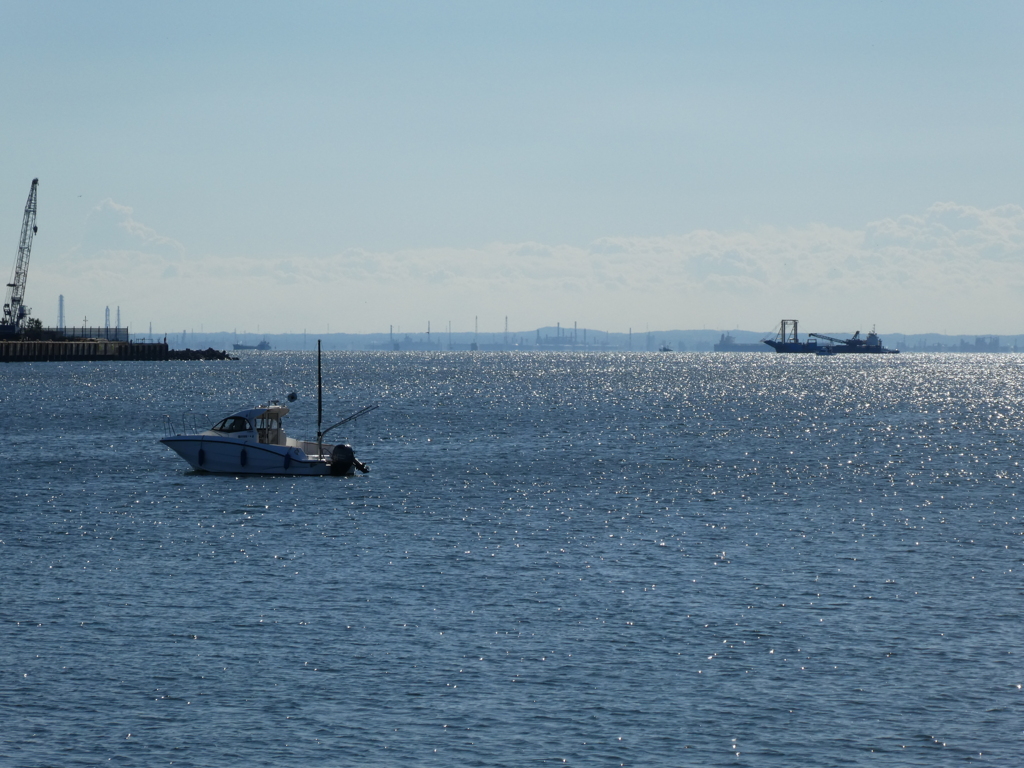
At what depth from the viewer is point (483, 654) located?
35.0m

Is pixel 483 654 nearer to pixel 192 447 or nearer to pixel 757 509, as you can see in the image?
pixel 757 509

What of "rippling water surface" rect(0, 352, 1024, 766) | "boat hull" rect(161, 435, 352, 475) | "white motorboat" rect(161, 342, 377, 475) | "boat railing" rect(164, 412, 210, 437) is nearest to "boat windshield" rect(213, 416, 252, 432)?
"white motorboat" rect(161, 342, 377, 475)

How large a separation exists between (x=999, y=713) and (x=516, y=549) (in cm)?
2491

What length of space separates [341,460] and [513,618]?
1586 inches

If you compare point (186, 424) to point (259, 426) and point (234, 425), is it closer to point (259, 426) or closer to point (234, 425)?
point (234, 425)

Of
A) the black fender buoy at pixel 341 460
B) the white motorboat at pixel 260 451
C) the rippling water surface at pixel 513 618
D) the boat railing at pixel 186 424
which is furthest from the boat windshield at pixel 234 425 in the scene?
Result: the boat railing at pixel 186 424

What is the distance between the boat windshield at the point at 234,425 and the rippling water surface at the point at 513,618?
10.7ft

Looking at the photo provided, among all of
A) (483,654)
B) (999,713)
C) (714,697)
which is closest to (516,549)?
(483,654)

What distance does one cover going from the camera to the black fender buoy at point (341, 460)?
7788cm

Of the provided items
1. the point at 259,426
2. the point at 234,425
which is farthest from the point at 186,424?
the point at 259,426

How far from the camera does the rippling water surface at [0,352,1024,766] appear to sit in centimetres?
2850

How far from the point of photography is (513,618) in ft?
129

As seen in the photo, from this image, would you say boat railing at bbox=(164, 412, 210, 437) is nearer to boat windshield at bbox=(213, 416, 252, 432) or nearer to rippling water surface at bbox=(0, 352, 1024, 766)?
boat windshield at bbox=(213, 416, 252, 432)

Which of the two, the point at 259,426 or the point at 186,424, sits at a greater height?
the point at 259,426
